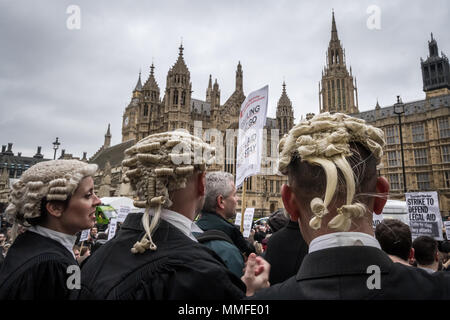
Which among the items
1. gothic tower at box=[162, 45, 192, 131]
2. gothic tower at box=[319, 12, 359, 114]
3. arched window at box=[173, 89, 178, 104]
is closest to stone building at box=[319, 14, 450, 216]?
gothic tower at box=[319, 12, 359, 114]

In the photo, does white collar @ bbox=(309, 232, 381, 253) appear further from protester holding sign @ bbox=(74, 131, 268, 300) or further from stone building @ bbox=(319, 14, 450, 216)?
stone building @ bbox=(319, 14, 450, 216)

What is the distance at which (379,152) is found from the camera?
155 cm

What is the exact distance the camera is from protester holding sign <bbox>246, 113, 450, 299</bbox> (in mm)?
1198

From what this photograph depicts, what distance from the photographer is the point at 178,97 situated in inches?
1618

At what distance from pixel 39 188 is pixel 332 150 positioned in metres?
2.30

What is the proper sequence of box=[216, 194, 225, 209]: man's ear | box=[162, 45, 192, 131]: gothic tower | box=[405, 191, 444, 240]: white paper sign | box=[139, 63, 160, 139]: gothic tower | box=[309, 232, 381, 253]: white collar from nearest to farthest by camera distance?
1. box=[309, 232, 381, 253]: white collar
2. box=[216, 194, 225, 209]: man's ear
3. box=[405, 191, 444, 240]: white paper sign
4. box=[162, 45, 192, 131]: gothic tower
5. box=[139, 63, 160, 139]: gothic tower

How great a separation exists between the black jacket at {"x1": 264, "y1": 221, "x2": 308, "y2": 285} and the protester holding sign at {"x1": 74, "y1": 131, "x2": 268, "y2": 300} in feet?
4.06

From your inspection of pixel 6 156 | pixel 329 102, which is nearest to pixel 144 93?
pixel 329 102

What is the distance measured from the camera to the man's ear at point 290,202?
1625mm

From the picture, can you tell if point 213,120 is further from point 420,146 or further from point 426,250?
point 426,250

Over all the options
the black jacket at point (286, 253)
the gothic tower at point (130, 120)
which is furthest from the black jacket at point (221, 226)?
the gothic tower at point (130, 120)

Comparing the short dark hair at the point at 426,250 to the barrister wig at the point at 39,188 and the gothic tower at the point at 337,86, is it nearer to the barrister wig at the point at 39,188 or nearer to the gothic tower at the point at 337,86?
the barrister wig at the point at 39,188

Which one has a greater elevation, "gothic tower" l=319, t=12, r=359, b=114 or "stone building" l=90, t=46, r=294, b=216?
"gothic tower" l=319, t=12, r=359, b=114

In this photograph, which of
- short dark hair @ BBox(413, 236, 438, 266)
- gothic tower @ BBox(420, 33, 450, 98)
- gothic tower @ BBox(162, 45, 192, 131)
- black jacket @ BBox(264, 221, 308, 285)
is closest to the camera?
black jacket @ BBox(264, 221, 308, 285)
